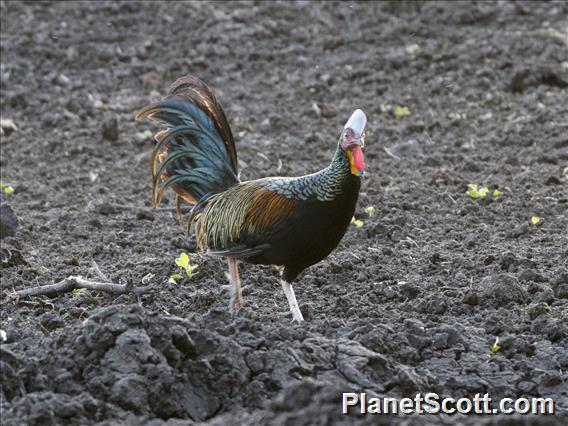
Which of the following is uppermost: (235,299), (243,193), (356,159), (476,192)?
(356,159)

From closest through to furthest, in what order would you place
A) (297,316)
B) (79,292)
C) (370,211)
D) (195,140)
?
(297,316) → (195,140) → (79,292) → (370,211)

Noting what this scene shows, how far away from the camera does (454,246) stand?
8.22 meters

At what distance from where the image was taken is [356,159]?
19.5 ft

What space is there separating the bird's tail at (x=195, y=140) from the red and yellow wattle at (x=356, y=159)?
1.35 meters

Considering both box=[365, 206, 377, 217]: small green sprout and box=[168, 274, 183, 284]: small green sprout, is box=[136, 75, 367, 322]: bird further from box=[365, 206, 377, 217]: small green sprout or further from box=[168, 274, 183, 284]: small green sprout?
box=[365, 206, 377, 217]: small green sprout

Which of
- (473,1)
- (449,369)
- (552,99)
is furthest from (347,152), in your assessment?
(473,1)

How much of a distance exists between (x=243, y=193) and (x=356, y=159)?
988mm

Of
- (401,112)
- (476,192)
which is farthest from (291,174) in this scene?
(401,112)

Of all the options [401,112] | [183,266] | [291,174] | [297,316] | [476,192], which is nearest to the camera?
[297,316]

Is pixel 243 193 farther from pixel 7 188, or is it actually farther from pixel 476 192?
pixel 7 188

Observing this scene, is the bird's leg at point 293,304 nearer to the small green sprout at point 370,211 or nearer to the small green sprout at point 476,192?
the small green sprout at point 370,211

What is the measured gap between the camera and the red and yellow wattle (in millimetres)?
5930

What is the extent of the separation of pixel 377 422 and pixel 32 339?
2365mm

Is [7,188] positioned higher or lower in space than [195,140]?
lower
